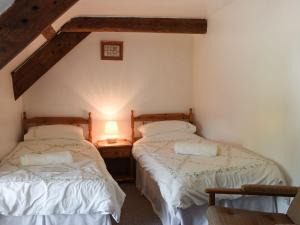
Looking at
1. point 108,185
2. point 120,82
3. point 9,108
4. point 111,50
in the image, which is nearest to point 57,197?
point 108,185

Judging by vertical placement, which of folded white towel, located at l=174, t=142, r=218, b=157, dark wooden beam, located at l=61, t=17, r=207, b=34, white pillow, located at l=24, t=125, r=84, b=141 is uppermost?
dark wooden beam, located at l=61, t=17, r=207, b=34

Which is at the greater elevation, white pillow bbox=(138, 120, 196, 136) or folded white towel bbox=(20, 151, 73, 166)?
white pillow bbox=(138, 120, 196, 136)

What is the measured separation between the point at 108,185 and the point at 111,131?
1.81 meters

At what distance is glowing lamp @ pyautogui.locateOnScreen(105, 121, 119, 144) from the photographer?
424cm

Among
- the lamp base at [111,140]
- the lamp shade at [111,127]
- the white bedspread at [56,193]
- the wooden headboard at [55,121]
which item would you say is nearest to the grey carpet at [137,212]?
the white bedspread at [56,193]

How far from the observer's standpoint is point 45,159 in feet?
9.39

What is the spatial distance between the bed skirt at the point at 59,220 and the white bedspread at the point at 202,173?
56 centimetres

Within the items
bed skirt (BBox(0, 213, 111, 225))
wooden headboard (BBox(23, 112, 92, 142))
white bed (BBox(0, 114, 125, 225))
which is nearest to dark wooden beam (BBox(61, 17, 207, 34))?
wooden headboard (BBox(23, 112, 92, 142))

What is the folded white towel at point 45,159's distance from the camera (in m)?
2.82

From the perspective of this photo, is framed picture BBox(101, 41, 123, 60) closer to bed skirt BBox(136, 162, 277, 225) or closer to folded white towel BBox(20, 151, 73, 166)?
folded white towel BBox(20, 151, 73, 166)

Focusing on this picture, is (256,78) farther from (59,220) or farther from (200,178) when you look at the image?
(59,220)

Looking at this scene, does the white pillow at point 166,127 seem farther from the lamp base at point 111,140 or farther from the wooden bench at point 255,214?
the wooden bench at point 255,214

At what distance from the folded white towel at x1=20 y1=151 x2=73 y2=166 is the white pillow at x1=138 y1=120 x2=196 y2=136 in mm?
1446

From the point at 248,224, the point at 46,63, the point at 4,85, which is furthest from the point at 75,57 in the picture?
the point at 248,224
